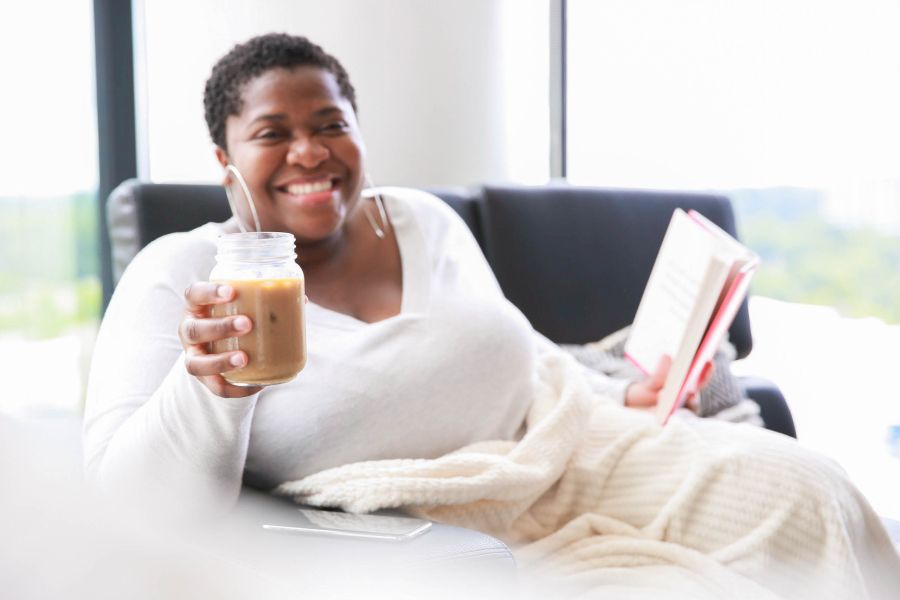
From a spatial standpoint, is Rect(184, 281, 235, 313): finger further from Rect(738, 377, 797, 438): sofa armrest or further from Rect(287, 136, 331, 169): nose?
Rect(738, 377, 797, 438): sofa armrest

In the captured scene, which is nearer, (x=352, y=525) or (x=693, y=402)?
(x=352, y=525)

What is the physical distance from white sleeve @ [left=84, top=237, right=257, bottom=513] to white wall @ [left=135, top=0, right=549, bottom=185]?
1.59 metres

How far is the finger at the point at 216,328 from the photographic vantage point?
36.8 inches

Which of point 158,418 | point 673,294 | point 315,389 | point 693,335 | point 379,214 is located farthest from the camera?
point 379,214

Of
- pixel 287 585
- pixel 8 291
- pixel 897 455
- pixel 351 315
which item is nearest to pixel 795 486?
pixel 351 315

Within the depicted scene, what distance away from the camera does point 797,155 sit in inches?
109

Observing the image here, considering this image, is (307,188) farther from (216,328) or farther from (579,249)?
(579,249)

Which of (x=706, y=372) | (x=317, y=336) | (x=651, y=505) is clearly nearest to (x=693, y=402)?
(x=706, y=372)

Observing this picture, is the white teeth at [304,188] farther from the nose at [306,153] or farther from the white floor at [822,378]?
the white floor at [822,378]

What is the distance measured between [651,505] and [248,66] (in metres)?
0.92

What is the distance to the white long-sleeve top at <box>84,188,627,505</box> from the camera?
109cm

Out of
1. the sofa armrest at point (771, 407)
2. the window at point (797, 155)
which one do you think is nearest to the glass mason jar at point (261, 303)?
the sofa armrest at point (771, 407)

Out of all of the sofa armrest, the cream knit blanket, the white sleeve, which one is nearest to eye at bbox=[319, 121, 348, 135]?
the white sleeve

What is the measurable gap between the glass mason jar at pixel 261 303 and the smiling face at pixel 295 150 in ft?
1.65
